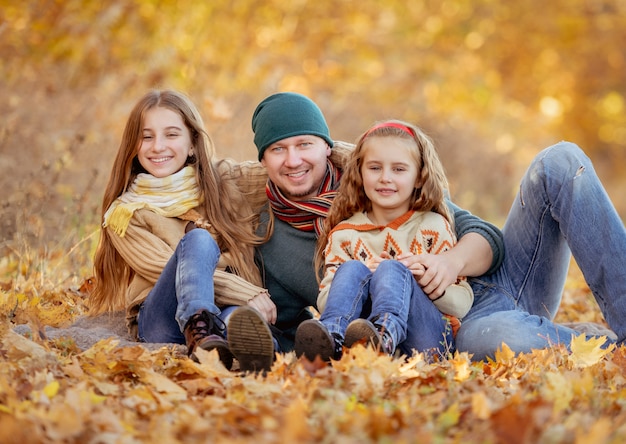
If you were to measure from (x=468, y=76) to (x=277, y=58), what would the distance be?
6.01 meters

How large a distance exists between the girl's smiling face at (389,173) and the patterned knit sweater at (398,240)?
2.8 inches

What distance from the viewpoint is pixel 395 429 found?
2.12m

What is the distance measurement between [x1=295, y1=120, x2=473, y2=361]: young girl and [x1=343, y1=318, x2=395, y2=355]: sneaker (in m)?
0.20

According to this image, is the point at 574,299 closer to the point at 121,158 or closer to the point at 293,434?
the point at 121,158

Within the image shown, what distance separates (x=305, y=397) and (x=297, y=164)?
5.05 feet

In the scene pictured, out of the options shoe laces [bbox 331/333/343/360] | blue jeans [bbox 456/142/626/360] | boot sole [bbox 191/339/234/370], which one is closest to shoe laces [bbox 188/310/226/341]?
boot sole [bbox 191/339/234/370]

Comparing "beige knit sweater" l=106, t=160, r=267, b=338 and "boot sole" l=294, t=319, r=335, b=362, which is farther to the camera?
"beige knit sweater" l=106, t=160, r=267, b=338

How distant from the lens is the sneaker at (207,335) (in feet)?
9.77

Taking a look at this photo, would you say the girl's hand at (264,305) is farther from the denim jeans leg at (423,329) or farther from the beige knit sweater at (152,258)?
the denim jeans leg at (423,329)

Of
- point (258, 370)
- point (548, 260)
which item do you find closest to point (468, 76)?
point (548, 260)

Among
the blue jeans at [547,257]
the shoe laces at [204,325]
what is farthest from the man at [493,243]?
the shoe laces at [204,325]

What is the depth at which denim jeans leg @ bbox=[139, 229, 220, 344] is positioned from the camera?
324 cm

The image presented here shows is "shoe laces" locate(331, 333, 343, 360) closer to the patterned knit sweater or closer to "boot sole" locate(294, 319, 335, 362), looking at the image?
"boot sole" locate(294, 319, 335, 362)

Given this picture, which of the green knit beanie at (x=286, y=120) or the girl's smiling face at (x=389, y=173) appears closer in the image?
the girl's smiling face at (x=389, y=173)
